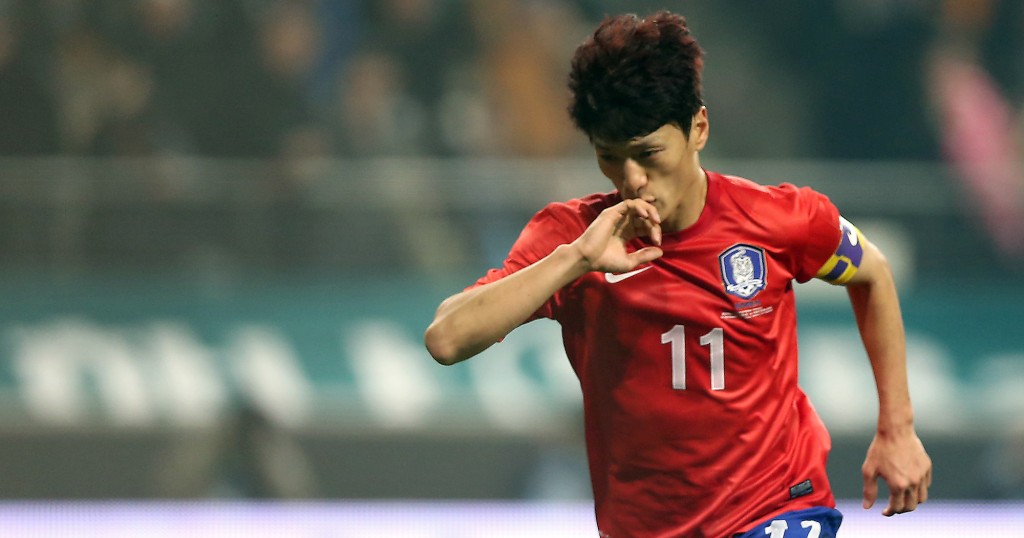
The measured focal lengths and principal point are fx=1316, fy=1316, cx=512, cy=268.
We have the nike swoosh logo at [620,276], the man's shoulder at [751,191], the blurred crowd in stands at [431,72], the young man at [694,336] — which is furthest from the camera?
the blurred crowd in stands at [431,72]

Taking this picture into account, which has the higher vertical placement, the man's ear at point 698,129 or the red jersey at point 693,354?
the man's ear at point 698,129

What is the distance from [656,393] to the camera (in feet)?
9.21

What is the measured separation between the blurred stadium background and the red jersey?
238 cm

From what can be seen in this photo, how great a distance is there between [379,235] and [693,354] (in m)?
4.34

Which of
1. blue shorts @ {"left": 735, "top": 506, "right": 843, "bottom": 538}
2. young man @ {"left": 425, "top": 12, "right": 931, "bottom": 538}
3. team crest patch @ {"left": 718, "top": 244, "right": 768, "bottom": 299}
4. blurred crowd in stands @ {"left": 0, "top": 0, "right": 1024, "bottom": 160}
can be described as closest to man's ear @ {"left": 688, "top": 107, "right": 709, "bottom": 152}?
young man @ {"left": 425, "top": 12, "right": 931, "bottom": 538}

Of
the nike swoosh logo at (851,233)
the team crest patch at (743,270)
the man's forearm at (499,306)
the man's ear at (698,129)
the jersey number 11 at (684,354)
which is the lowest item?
the jersey number 11 at (684,354)

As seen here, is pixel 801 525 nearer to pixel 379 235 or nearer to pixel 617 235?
pixel 617 235

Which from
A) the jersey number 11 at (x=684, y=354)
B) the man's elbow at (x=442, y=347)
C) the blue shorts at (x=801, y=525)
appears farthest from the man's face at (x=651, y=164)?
the blue shorts at (x=801, y=525)

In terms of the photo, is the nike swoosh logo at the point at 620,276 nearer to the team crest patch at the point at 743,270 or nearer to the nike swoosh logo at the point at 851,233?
the team crest patch at the point at 743,270

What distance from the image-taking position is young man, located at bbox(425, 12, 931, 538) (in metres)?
2.68

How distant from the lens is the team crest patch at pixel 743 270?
9.26 ft

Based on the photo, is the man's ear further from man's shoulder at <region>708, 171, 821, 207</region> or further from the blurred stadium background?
the blurred stadium background

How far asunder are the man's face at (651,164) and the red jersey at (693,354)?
6.9 inches

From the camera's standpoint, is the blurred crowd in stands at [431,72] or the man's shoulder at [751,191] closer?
the man's shoulder at [751,191]
